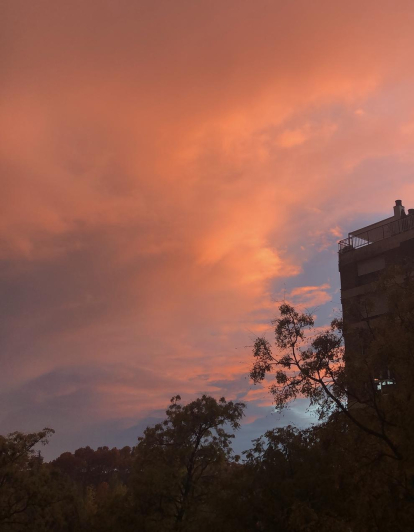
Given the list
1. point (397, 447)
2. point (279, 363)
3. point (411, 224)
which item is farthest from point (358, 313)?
point (411, 224)

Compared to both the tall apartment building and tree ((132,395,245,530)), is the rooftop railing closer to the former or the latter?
the tall apartment building

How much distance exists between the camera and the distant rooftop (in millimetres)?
60469

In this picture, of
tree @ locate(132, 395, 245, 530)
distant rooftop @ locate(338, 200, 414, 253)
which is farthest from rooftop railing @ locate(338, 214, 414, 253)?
tree @ locate(132, 395, 245, 530)

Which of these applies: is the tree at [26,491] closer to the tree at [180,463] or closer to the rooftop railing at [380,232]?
the tree at [180,463]

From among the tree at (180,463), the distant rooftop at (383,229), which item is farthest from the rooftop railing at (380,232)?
the tree at (180,463)

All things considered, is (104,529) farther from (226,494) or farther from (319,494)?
(319,494)

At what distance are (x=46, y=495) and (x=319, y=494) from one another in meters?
22.0

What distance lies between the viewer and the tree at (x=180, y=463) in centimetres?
4153

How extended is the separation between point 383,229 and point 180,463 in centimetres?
3481

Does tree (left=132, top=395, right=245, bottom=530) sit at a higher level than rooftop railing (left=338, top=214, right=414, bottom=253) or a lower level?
lower

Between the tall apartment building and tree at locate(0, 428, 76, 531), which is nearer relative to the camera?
tree at locate(0, 428, 76, 531)

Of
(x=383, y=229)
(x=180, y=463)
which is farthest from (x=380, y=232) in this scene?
(x=180, y=463)

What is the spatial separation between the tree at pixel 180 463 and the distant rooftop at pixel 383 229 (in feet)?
85.2

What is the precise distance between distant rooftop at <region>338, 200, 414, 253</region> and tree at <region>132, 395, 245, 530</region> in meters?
26.0
